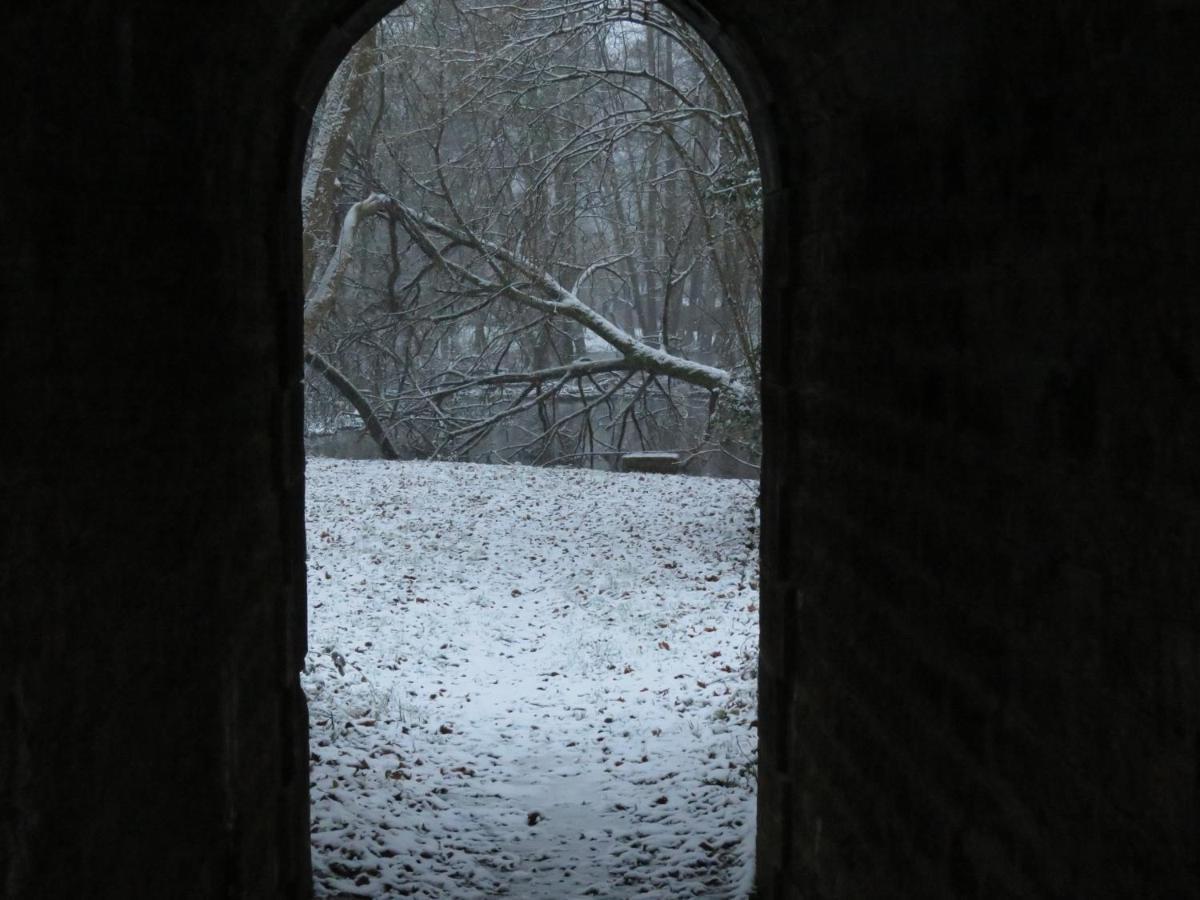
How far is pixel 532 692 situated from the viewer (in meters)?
8.97

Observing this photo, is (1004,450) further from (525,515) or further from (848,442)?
(525,515)

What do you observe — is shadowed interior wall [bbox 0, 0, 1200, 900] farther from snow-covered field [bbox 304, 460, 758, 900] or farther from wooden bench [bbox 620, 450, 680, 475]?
wooden bench [bbox 620, 450, 680, 475]

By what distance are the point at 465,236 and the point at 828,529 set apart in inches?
615

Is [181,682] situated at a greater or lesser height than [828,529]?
lesser

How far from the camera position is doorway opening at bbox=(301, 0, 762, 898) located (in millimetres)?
6559

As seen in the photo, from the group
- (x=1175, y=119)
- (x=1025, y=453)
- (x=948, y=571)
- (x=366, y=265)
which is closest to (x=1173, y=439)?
(x=1175, y=119)

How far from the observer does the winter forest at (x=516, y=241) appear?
15.3 m

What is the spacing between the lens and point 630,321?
3016 centimetres

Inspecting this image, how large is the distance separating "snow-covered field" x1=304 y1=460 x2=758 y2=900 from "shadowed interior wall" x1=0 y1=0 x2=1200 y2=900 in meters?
1.38

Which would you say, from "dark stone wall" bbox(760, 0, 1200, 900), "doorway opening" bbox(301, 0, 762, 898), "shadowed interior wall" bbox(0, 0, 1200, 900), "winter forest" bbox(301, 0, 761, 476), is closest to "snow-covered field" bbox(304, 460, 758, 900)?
"doorway opening" bbox(301, 0, 762, 898)

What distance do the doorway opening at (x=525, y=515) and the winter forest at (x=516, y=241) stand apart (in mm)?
90

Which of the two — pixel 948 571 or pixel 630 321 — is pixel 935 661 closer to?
pixel 948 571

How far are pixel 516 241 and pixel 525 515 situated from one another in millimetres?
5118

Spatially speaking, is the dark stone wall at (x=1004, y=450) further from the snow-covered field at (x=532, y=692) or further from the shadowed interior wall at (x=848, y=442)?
the snow-covered field at (x=532, y=692)
